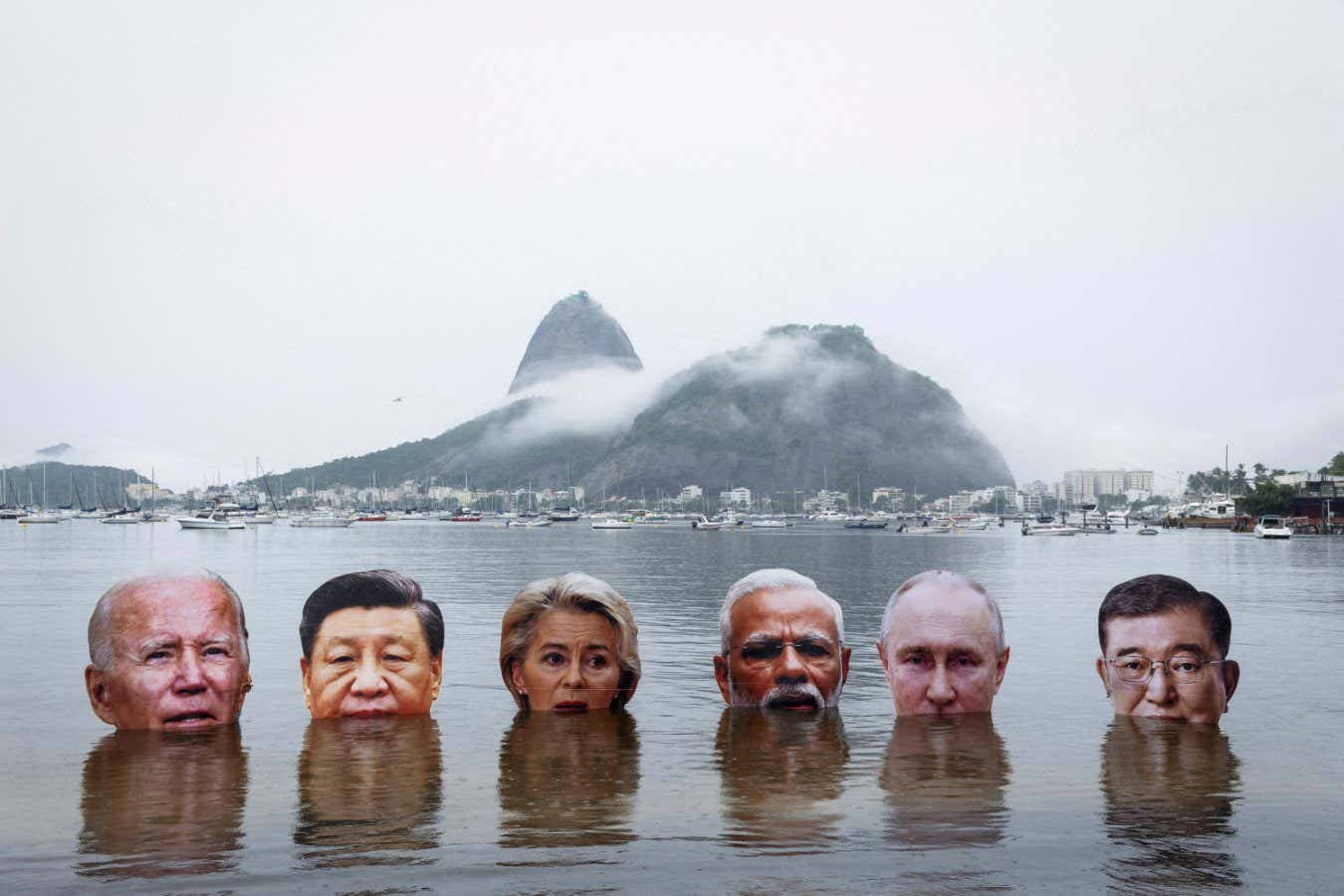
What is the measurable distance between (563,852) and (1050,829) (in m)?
3.84

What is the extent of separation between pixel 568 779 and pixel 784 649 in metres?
2.45

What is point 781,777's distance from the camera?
37.9ft

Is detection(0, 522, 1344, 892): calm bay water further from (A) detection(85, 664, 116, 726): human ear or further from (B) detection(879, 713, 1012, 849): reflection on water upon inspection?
(A) detection(85, 664, 116, 726): human ear

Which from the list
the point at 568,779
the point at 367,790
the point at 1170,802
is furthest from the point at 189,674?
the point at 1170,802

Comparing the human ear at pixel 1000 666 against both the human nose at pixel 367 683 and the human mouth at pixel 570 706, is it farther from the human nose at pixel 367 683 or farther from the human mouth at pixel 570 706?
the human nose at pixel 367 683

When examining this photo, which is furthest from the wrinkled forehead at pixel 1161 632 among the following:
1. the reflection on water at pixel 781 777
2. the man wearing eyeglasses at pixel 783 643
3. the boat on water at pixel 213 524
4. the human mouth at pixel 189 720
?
the boat on water at pixel 213 524

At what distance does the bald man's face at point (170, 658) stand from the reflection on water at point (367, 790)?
43.0 inches

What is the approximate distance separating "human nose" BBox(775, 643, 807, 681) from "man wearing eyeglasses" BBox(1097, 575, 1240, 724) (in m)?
2.82

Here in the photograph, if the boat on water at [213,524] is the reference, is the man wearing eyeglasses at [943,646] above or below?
above

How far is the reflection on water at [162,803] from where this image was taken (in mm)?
8938

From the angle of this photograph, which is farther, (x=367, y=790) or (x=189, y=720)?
(x=189, y=720)

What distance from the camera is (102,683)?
11852mm

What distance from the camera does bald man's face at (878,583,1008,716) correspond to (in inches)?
467

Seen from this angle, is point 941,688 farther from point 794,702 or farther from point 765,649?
point 765,649
